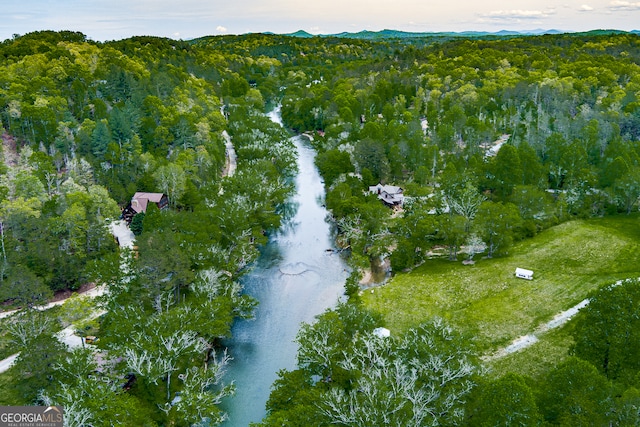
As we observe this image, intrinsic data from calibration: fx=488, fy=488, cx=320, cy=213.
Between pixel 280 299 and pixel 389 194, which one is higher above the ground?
pixel 389 194

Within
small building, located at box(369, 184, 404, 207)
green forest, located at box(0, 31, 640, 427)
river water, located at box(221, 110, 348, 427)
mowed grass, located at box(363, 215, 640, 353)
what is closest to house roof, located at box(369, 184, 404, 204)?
small building, located at box(369, 184, 404, 207)

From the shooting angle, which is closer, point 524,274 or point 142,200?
point 524,274

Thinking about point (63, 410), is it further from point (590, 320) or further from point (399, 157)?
point (399, 157)

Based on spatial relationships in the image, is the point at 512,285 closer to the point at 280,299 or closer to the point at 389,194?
the point at 280,299

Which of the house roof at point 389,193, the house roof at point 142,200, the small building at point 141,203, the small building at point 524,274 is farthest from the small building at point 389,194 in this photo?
the house roof at point 142,200

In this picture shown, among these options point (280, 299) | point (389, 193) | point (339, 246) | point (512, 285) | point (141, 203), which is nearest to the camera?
point (512, 285)

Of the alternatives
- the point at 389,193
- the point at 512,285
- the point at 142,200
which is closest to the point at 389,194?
the point at 389,193
